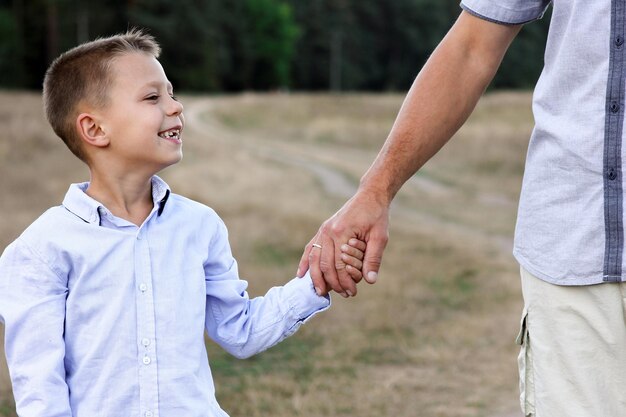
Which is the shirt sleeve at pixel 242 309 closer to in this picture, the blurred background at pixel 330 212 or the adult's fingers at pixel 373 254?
the adult's fingers at pixel 373 254

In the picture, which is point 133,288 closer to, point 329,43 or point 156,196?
point 156,196

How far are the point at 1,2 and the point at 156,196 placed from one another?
167ft

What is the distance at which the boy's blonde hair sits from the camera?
→ 2.55 metres

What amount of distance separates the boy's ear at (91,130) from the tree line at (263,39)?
4571cm

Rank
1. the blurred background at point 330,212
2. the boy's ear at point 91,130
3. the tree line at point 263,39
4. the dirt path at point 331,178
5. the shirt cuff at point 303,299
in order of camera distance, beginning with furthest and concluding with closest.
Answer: the tree line at point 263,39 < the dirt path at point 331,178 < the blurred background at point 330,212 < the shirt cuff at point 303,299 < the boy's ear at point 91,130

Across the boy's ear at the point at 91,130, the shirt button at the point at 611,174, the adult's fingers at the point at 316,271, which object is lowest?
the adult's fingers at the point at 316,271

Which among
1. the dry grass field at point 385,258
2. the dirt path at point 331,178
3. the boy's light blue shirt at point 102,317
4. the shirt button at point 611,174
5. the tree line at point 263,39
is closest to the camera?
the shirt button at point 611,174

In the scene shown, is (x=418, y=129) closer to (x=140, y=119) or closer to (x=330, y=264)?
(x=330, y=264)

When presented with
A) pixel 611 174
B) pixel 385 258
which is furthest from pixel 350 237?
pixel 385 258

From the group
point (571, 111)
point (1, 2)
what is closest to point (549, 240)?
point (571, 111)

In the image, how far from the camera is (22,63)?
4775cm

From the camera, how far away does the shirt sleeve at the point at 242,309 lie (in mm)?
2607

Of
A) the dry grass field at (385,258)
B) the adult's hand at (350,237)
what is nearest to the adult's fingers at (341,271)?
the adult's hand at (350,237)

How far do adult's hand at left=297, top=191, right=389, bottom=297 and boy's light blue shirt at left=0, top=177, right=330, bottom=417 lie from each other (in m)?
0.41
